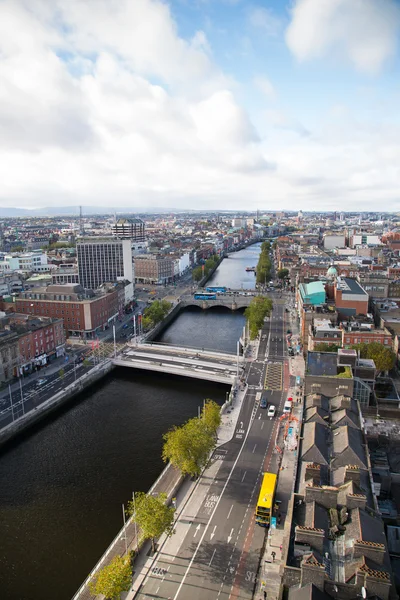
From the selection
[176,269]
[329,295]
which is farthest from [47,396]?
[176,269]

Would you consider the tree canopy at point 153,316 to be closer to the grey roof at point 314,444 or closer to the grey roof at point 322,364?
the grey roof at point 322,364

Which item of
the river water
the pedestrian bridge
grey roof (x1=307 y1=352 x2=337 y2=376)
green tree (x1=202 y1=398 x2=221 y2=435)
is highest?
grey roof (x1=307 y1=352 x2=337 y2=376)

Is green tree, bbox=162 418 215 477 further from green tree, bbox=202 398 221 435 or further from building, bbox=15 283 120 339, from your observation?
building, bbox=15 283 120 339

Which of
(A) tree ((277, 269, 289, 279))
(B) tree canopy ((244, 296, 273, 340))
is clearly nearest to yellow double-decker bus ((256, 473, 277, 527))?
(B) tree canopy ((244, 296, 273, 340))

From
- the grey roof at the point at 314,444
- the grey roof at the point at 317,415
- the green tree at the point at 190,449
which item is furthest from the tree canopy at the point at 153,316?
the grey roof at the point at 314,444

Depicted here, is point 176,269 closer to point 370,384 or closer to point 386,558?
point 370,384

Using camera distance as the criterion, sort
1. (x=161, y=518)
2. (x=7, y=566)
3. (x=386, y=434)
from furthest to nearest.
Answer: (x=386, y=434)
(x=7, y=566)
(x=161, y=518)

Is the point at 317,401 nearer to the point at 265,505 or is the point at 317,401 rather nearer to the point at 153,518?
the point at 265,505
